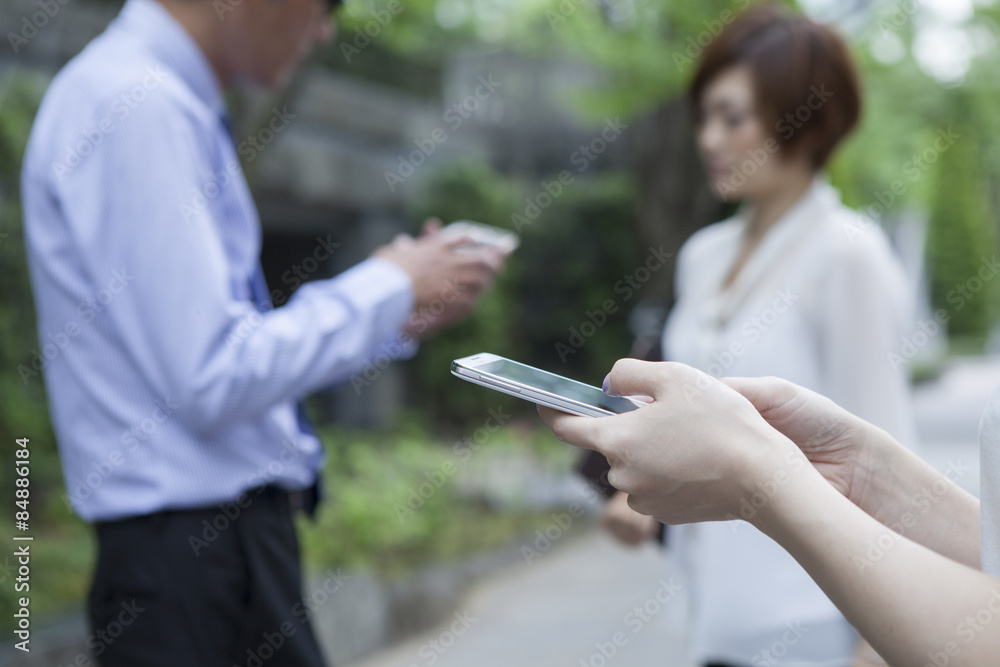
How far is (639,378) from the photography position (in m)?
0.95

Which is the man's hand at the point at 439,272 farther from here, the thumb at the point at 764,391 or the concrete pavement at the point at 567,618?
the concrete pavement at the point at 567,618

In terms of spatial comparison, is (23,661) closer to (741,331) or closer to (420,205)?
(741,331)

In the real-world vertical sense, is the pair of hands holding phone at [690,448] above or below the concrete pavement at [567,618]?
above

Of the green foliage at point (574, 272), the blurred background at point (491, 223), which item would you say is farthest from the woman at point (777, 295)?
the green foliage at point (574, 272)

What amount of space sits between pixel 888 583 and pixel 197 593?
105 cm

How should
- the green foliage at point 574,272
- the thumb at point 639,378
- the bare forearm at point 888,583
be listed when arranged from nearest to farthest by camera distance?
the bare forearm at point 888,583
the thumb at point 639,378
the green foliage at point 574,272

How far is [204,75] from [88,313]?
1.67 ft

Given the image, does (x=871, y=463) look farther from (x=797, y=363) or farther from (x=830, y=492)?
(x=797, y=363)

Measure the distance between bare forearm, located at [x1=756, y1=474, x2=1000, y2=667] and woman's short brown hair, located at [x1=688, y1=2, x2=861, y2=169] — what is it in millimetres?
1389

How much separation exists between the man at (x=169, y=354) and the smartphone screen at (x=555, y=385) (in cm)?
52

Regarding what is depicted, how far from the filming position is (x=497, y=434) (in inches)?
→ 311

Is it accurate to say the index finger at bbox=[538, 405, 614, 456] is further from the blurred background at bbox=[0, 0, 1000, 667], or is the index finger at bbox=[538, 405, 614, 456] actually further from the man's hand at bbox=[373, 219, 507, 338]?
the blurred background at bbox=[0, 0, 1000, 667]

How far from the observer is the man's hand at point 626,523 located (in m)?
2.06

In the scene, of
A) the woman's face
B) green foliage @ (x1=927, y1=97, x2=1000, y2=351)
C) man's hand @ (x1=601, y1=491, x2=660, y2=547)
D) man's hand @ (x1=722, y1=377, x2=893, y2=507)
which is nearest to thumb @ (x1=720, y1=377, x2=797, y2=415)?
man's hand @ (x1=722, y1=377, x2=893, y2=507)
